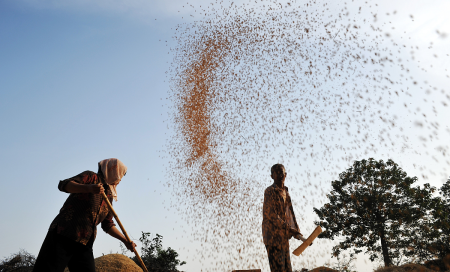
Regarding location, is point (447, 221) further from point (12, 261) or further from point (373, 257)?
point (12, 261)

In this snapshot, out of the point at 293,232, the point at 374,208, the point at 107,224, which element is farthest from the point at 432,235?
the point at 107,224

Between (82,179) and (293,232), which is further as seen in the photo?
(293,232)

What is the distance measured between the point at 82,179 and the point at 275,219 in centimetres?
271

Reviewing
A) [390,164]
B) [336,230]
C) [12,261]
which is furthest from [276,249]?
[390,164]

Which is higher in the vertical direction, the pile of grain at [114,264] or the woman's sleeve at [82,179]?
the woman's sleeve at [82,179]

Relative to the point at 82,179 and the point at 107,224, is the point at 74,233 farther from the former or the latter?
the point at 107,224

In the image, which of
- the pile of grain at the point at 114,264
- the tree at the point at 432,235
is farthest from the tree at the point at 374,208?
the pile of grain at the point at 114,264

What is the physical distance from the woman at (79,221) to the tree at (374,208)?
54.5 ft

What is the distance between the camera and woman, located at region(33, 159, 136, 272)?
2918 millimetres

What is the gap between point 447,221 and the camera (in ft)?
53.8

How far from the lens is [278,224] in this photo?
15.1 feet

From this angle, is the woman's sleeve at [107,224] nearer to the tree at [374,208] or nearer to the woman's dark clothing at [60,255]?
the woman's dark clothing at [60,255]

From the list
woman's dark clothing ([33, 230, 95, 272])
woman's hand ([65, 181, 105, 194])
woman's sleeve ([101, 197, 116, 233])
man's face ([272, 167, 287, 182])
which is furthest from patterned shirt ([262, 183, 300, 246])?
woman's hand ([65, 181, 105, 194])

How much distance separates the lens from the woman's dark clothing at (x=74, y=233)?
2904 mm
